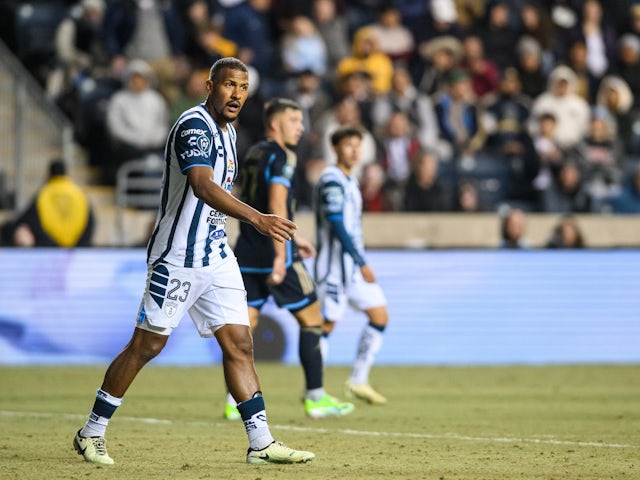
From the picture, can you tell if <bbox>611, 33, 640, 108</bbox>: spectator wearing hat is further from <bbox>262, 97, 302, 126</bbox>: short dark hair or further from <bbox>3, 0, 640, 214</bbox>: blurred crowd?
<bbox>262, 97, 302, 126</bbox>: short dark hair

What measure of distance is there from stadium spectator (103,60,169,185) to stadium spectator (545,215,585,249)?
5.74 metres

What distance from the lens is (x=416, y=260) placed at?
1641cm

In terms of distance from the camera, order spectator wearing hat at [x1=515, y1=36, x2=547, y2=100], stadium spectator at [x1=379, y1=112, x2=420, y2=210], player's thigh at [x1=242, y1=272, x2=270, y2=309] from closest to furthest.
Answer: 1. player's thigh at [x1=242, y1=272, x2=270, y2=309]
2. stadium spectator at [x1=379, y1=112, x2=420, y2=210]
3. spectator wearing hat at [x1=515, y1=36, x2=547, y2=100]

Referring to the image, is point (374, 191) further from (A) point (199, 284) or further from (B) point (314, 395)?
(A) point (199, 284)

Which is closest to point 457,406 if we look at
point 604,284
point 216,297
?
point 216,297

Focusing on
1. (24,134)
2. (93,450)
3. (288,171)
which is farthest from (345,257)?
(24,134)

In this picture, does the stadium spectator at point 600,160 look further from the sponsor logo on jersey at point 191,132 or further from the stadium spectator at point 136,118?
the sponsor logo on jersey at point 191,132

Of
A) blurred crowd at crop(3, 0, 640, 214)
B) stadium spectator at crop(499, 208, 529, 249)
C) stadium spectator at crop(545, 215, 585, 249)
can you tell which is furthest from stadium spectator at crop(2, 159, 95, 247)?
stadium spectator at crop(545, 215, 585, 249)

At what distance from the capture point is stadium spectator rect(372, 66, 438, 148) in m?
19.3

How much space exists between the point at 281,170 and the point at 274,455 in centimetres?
331

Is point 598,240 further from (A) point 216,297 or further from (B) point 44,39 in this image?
(A) point 216,297

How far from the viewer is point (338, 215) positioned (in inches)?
448

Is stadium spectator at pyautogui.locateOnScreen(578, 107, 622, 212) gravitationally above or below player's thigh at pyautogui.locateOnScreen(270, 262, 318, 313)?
above

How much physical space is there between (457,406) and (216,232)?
4478 millimetres
